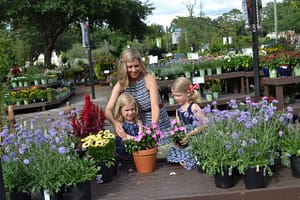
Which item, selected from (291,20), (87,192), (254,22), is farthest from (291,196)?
(291,20)

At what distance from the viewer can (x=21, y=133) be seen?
3.04m

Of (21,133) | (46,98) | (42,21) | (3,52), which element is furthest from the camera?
(42,21)

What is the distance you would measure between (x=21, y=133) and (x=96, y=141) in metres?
0.53

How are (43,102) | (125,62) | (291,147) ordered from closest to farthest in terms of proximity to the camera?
(291,147) < (125,62) < (43,102)

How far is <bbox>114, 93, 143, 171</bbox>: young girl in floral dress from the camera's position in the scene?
3541mm

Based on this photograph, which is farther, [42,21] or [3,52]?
[42,21]

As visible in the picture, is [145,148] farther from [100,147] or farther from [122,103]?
[122,103]

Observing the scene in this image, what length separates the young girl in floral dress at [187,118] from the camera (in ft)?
10.7

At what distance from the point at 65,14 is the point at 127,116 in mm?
20871

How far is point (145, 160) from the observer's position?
318cm

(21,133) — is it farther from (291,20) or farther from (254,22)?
(291,20)

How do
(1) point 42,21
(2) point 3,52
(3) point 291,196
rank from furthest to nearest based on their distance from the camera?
1. (1) point 42,21
2. (2) point 3,52
3. (3) point 291,196

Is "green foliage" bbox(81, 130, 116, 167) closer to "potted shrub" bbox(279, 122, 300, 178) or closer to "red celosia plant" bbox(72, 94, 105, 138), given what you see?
"red celosia plant" bbox(72, 94, 105, 138)

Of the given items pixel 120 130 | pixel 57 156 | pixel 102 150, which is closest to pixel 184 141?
pixel 120 130
